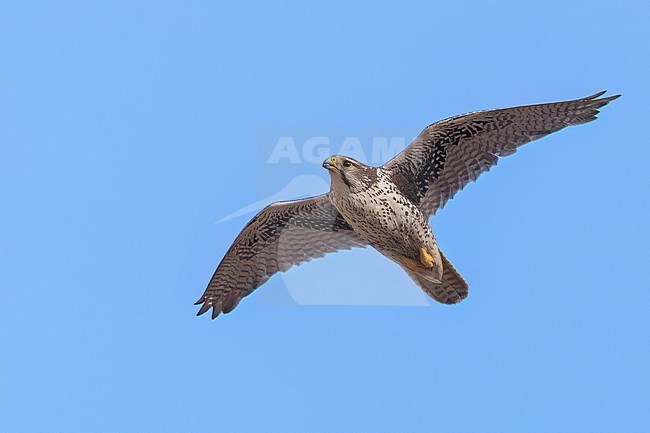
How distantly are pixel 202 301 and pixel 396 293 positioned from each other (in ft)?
8.01

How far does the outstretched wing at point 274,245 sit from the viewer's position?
14.8m

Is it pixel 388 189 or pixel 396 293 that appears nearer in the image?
pixel 388 189

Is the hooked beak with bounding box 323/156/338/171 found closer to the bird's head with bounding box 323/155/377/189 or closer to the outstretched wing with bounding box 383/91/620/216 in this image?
the bird's head with bounding box 323/155/377/189

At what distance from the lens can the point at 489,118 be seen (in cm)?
1374

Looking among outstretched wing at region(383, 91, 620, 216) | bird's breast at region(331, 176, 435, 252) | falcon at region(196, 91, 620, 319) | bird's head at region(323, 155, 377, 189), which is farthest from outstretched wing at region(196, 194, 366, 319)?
bird's head at region(323, 155, 377, 189)

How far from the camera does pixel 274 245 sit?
593 inches

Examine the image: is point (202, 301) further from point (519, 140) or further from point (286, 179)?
point (519, 140)

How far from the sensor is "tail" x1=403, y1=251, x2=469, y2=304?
1406cm

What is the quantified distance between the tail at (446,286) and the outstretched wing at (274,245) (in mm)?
975

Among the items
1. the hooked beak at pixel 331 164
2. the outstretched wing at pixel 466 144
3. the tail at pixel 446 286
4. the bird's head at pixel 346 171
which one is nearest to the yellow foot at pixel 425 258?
the tail at pixel 446 286

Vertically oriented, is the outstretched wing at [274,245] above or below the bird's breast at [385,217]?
above

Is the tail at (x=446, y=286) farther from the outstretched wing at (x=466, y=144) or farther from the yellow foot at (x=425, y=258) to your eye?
the outstretched wing at (x=466, y=144)

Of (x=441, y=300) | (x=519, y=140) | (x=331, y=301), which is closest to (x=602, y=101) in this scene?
(x=519, y=140)

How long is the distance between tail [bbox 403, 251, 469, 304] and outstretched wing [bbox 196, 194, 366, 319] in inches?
38.4
